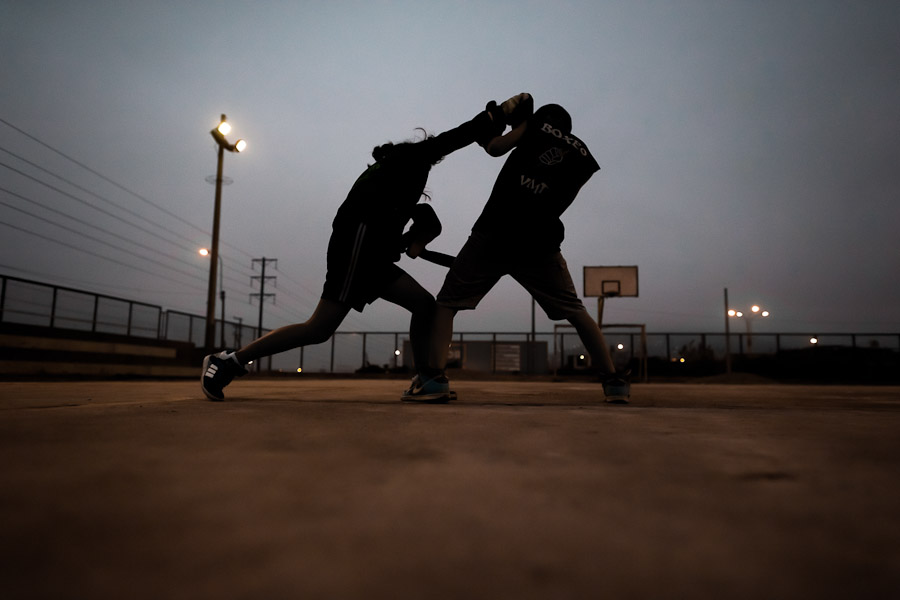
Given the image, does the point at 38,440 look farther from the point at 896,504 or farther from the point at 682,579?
the point at 896,504

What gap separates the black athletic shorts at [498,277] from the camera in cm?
228

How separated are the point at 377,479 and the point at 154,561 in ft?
0.89

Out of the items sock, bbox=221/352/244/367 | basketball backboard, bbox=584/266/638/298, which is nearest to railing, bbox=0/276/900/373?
basketball backboard, bbox=584/266/638/298

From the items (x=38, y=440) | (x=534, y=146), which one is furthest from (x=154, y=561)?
(x=534, y=146)

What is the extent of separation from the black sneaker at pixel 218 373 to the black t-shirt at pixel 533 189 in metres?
1.22

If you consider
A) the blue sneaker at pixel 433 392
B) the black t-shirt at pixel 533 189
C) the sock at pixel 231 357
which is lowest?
the blue sneaker at pixel 433 392

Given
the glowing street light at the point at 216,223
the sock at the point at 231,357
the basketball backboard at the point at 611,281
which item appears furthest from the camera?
the basketball backboard at the point at 611,281

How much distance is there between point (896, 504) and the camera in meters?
0.56

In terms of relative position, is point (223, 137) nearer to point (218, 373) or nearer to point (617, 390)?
point (218, 373)

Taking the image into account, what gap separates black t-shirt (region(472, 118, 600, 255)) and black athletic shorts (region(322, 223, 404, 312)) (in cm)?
51

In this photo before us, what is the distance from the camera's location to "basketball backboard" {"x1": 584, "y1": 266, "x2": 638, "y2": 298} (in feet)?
46.3

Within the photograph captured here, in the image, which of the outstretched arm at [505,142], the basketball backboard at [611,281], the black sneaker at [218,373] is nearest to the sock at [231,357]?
the black sneaker at [218,373]

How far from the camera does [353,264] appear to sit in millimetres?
2135

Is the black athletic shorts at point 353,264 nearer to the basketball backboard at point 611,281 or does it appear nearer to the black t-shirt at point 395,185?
the black t-shirt at point 395,185
